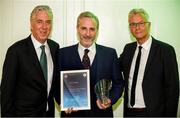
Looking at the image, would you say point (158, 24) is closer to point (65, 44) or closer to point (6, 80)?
point (65, 44)

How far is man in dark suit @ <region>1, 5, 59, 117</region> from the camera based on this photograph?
2893mm

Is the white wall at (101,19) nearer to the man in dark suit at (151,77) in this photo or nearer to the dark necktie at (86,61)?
the man in dark suit at (151,77)

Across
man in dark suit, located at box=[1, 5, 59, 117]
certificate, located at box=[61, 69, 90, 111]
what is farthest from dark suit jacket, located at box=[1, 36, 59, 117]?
certificate, located at box=[61, 69, 90, 111]

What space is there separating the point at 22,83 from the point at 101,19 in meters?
1.69

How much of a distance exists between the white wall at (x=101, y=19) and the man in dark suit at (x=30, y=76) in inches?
Answer: 41.1

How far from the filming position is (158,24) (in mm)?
4148

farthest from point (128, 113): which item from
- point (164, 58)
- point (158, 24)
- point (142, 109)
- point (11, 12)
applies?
point (11, 12)

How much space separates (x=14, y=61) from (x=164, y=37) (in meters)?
2.30

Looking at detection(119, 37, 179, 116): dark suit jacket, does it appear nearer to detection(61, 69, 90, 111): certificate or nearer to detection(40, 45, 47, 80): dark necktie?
detection(61, 69, 90, 111): certificate

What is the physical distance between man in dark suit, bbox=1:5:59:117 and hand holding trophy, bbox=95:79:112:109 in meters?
0.50

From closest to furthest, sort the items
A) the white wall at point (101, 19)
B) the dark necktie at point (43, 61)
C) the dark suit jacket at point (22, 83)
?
the dark suit jacket at point (22, 83), the dark necktie at point (43, 61), the white wall at point (101, 19)

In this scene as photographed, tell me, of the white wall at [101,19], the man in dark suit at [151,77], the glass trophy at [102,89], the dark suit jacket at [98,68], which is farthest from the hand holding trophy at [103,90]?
the white wall at [101,19]

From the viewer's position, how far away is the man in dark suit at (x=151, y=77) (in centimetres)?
304

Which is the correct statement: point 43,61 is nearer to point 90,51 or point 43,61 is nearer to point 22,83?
point 22,83
